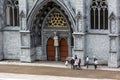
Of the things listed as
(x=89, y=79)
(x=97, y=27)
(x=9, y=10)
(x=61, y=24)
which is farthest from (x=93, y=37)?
(x=9, y=10)

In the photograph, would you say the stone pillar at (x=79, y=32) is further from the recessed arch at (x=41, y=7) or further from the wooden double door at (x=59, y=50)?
the wooden double door at (x=59, y=50)

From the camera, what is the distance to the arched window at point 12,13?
39562mm

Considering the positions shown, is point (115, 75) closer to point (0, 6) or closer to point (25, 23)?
point (25, 23)

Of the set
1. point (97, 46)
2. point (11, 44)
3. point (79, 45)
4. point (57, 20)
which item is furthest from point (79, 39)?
point (11, 44)

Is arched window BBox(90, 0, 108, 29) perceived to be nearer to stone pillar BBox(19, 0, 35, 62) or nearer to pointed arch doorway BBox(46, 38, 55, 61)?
pointed arch doorway BBox(46, 38, 55, 61)

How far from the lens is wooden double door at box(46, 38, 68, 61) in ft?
129

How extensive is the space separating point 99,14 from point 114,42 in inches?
A: 124

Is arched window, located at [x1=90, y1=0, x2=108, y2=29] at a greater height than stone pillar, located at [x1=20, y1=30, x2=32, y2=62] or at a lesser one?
greater

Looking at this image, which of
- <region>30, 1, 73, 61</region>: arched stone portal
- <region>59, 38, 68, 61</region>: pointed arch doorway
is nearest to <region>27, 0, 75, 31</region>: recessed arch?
<region>30, 1, 73, 61</region>: arched stone portal

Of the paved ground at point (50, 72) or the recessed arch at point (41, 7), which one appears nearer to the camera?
the paved ground at point (50, 72)

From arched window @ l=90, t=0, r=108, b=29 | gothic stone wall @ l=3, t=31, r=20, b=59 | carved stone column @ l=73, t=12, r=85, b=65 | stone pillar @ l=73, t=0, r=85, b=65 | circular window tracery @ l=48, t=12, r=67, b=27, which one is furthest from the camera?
gothic stone wall @ l=3, t=31, r=20, b=59

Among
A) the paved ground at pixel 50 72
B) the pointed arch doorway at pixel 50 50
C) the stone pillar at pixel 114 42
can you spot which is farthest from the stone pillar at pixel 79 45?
the pointed arch doorway at pixel 50 50

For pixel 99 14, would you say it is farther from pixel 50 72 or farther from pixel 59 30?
pixel 50 72

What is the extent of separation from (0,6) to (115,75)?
548 inches
